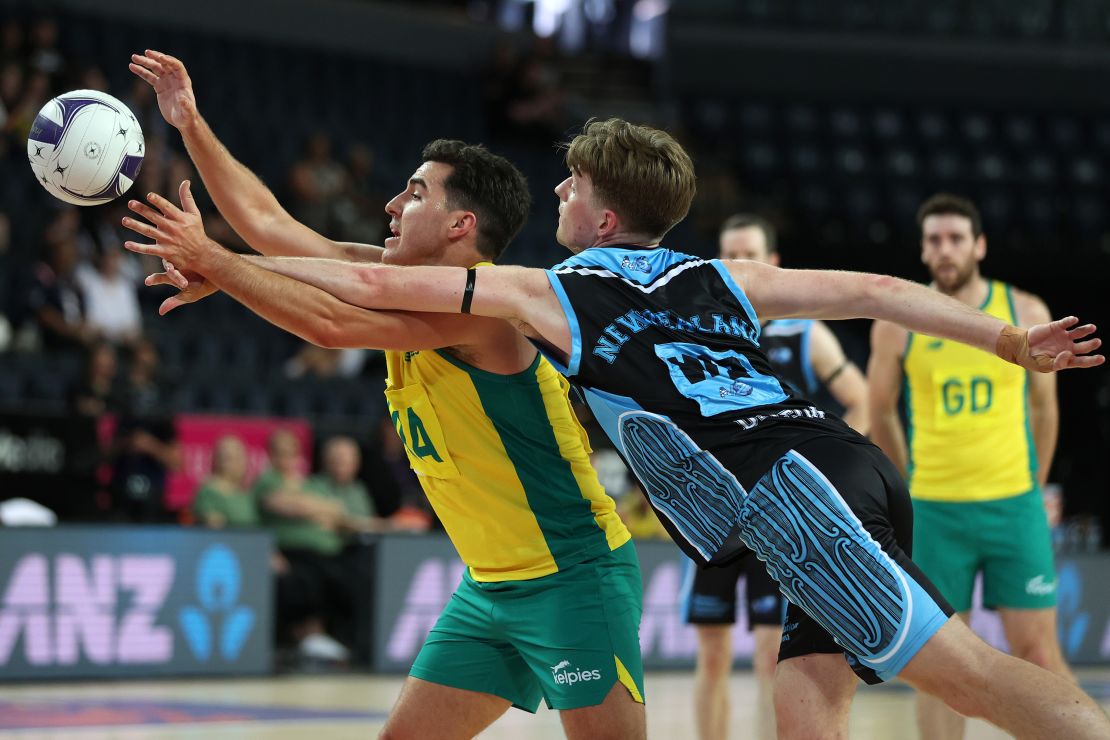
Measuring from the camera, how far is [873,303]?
11.8 ft

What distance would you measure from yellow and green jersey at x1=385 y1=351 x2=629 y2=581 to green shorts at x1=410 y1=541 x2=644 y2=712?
0.18 ft

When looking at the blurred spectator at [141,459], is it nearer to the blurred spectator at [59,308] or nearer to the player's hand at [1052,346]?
the blurred spectator at [59,308]

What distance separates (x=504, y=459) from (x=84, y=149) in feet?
4.91

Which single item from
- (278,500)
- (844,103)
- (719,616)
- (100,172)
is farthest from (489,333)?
(844,103)

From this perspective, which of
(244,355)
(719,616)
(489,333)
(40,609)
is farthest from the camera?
(244,355)

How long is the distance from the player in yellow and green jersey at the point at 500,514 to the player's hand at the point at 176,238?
66cm

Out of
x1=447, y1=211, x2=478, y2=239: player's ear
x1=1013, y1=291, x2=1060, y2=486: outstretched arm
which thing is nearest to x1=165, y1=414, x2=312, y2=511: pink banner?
x1=1013, y1=291, x2=1060, y2=486: outstretched arm

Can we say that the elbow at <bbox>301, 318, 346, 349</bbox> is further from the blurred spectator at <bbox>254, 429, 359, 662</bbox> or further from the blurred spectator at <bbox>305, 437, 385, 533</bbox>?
the blurred spectator at <bbox>305, 437, 385, 533</bbox>

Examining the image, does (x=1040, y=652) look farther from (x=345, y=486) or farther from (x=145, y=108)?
(x=145, y=108)

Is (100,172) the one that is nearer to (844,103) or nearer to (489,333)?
(489,333)

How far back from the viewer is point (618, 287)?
3494 millimetres

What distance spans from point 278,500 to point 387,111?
28.9 ft

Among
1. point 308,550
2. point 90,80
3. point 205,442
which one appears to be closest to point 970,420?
point 308,550

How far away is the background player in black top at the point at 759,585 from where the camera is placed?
6191 millimetres
